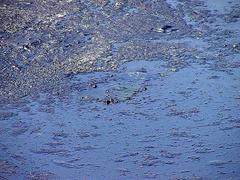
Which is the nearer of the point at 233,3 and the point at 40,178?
the point at 40,178

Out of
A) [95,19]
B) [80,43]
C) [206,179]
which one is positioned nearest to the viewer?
[206,179]

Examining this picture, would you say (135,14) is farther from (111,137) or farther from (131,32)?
(111,137)

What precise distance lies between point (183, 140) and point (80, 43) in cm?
205

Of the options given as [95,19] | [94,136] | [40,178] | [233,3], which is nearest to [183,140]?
[94,136]

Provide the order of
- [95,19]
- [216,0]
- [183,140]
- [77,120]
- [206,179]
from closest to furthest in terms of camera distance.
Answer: [206,179] → [183,140] → [77,120] → [95,19] → [216,0]

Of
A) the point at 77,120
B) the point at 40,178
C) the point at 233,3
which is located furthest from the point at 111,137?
the point at 233,3

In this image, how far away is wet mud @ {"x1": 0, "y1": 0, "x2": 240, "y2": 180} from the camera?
145 inches

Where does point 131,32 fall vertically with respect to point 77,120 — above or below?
above

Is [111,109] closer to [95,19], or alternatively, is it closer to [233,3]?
[95,19]

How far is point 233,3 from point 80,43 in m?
2.34

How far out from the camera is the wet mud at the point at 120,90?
3.69m

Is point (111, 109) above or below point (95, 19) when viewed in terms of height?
below

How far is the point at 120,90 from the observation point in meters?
4.52

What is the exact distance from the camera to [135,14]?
5910 millimetres
